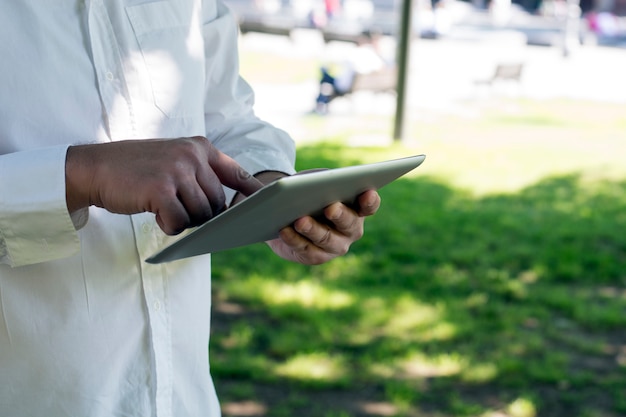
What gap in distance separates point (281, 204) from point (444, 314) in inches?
142

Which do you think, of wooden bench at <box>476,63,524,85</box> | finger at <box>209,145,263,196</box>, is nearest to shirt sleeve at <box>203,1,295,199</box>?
finger at <box>209,145,263,196</box>

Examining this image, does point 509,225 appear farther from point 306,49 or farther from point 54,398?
point 306,49

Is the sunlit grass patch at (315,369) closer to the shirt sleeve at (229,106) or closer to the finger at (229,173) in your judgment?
the shirt sleeve at (229,106)

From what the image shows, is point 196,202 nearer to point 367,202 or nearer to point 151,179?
point 151,179

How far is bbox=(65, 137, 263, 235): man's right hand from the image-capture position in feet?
3.53

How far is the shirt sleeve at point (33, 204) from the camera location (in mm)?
1112

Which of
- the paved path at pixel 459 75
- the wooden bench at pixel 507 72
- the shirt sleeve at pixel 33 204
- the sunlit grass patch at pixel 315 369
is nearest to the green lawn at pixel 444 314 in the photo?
the sunlit grass patch at pixel 315 369

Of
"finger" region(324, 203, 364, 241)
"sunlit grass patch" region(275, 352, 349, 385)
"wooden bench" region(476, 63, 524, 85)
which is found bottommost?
"wooden bench" region(476, 63, 524, 85)

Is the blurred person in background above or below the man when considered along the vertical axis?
below

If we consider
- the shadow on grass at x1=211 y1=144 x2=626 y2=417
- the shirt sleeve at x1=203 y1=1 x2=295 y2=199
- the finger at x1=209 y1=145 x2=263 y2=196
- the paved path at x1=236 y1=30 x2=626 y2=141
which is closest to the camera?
the finger at x1=209 y1=145 x2=263 y2=196

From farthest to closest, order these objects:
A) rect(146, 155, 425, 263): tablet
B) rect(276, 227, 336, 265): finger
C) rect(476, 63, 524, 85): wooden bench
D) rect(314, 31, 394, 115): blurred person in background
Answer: rect(476, 63, 524, 85): wooden bench
rect(314, 31, 394, 115): blurred person in background
rect(276, 227, 336, 265): finger
rect(146, 155, 425, 263): tablet

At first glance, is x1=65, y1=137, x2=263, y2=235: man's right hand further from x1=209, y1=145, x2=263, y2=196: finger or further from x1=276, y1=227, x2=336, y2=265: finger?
x1=276, y1=227, x2=336, y2=265: finger

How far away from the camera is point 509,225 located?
6254 millimetres

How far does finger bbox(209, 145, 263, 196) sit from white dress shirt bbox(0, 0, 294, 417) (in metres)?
0.20
